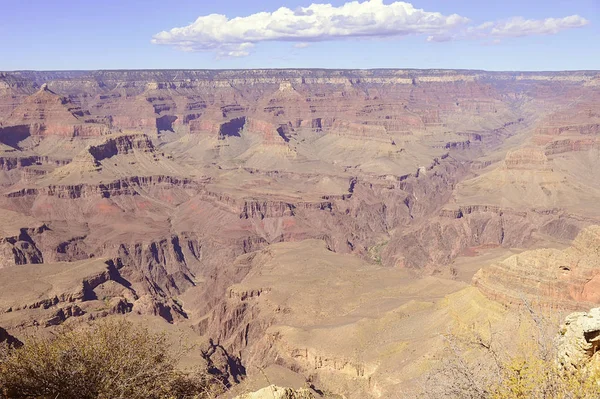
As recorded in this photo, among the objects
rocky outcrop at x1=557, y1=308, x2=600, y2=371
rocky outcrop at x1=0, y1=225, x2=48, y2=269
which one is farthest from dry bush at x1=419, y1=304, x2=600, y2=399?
rocky outcrop at x1=0, y1=225, x2=48, y2=269

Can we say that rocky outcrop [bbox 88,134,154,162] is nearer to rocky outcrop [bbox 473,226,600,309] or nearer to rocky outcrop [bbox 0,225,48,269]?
rocky outcrop [bbox 0,225,48,269]

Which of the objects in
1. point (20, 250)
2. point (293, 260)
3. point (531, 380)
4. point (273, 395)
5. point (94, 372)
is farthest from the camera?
point (20, 250)

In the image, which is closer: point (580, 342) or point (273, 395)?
Answer: point (580, 342)

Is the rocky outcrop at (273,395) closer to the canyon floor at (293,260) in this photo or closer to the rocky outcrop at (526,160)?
the canyon floor at (293,260)

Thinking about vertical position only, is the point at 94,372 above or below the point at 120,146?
above

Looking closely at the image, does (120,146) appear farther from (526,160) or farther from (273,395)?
(273,395)

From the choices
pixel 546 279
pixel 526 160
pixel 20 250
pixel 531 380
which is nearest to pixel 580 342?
pixel 531 380

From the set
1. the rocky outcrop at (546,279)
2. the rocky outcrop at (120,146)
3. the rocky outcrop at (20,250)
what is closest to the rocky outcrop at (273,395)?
the rocky outcrop at (546,279)

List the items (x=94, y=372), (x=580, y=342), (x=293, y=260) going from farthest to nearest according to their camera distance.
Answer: (x=293, y=260), (x=94, y=372), (x=580, y=342)
